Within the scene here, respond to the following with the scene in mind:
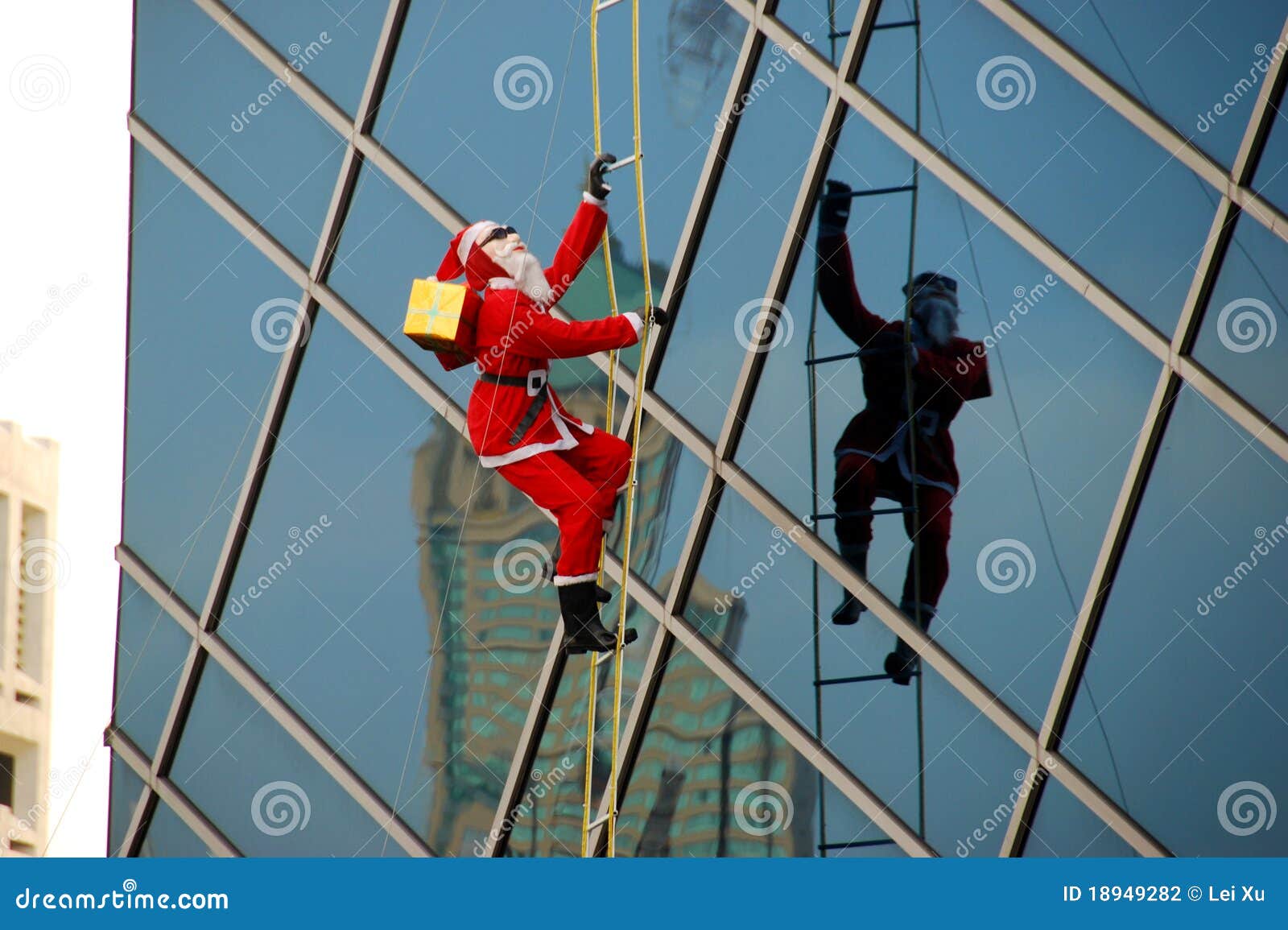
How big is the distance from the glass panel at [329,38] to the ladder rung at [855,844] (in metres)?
5.13

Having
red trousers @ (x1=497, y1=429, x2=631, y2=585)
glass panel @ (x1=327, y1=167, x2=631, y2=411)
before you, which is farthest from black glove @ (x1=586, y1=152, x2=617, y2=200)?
glass panel @ (x1=327, y1=167, x2=631, y2=411)

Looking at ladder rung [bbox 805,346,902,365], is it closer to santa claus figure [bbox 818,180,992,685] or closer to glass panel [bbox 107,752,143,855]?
santa claus figure [bbox 818,180,992,685]

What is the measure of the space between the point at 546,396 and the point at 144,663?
4407 millimetres

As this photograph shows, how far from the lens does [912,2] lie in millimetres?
9852

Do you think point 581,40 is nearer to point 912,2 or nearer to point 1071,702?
point 912,2

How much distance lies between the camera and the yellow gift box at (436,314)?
25.7 feet

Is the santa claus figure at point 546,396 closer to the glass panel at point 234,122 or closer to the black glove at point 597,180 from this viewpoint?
the black glove at point 597,180

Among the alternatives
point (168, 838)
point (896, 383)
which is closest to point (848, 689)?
point (896, 383)

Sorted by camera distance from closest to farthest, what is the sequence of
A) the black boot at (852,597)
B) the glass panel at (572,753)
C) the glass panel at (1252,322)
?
the glass panel at (1252,322) → the black boot at (852,597) → the glass panel at (572,753)

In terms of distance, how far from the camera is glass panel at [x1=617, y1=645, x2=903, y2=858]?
966cm

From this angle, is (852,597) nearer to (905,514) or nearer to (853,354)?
(905,514)

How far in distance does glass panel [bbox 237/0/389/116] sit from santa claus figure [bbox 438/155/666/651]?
342cm

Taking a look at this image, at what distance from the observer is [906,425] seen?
966 cm

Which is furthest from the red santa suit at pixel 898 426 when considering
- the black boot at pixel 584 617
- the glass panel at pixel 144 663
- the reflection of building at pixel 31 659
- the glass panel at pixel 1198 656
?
the reflection of building at pixel 31 659
